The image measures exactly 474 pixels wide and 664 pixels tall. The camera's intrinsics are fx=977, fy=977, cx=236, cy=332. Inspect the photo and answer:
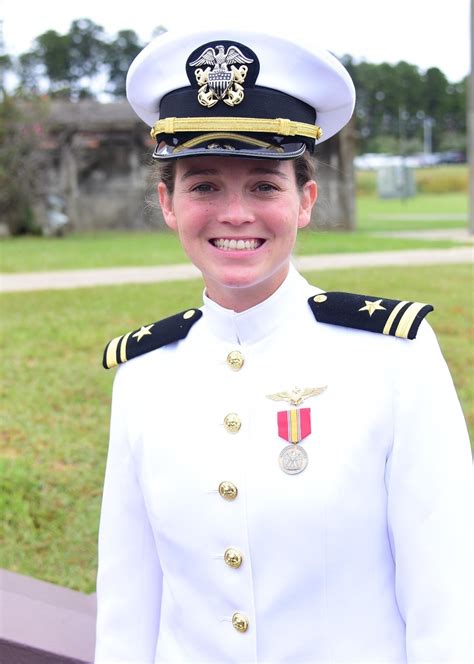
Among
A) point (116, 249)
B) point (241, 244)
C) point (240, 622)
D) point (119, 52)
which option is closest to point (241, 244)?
point (241, 244)

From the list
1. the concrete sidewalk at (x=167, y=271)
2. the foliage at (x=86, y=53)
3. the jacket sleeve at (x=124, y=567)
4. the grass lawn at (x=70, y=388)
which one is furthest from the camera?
the foliage at (x=86, y=53)

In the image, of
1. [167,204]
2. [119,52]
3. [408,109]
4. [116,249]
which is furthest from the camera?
[408,109]

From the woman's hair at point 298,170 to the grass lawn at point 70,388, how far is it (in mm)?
1990

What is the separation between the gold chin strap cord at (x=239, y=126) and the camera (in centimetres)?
148

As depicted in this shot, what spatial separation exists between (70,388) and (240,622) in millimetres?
3757

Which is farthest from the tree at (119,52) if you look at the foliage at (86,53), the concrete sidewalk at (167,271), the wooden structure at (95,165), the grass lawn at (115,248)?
the concrete sidewalk at (167,271)

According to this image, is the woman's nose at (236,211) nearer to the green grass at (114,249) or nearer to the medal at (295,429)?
the medal at (295,429)

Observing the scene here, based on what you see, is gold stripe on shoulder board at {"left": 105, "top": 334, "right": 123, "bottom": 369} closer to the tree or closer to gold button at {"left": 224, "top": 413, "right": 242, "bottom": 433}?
gold button at {"left": 224, "top": 413, "right": 242, "bottom": 433}

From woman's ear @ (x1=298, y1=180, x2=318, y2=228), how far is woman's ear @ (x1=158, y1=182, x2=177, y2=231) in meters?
0.21

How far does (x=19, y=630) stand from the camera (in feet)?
8.27

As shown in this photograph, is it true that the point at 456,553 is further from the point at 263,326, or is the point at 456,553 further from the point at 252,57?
the point at 252,57

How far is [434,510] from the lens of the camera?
1.40 m

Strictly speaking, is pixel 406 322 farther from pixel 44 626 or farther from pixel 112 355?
pixel 44 626

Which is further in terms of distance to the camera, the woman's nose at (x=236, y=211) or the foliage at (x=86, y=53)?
the foliage at (x=86, y=53)
